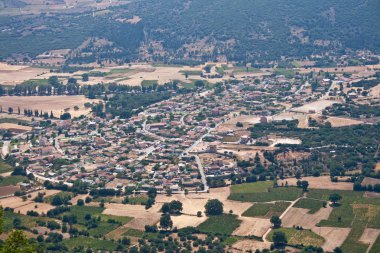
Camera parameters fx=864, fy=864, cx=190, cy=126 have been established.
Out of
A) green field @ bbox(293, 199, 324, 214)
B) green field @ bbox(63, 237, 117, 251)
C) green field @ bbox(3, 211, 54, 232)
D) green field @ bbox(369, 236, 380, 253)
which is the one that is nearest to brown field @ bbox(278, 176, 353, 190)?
green field @ bbox(293, 199, 324, 214)

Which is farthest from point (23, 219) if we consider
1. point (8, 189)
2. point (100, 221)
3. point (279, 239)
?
point (279, 239)

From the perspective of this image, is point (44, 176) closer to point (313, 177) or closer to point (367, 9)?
point (313, 177)

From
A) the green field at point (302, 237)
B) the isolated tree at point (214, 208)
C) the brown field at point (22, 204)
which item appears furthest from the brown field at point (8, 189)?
the green field at point (302, 237)

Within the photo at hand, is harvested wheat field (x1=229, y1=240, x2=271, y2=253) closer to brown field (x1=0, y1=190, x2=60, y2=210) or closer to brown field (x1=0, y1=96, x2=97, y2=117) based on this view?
brown field (x1=0, y1=190, x2=60, y2=210)

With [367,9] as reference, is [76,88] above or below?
below

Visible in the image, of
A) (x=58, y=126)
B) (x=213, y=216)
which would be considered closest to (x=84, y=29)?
(x=58, y=126)

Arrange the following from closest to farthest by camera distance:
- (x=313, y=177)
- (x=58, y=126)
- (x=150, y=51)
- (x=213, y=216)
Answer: (x=213, y=216) < (x=313, y=177) < (x=58, y=126) < (x=150, y=51)

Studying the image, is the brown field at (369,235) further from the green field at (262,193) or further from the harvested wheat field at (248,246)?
the green field at (262,193)
